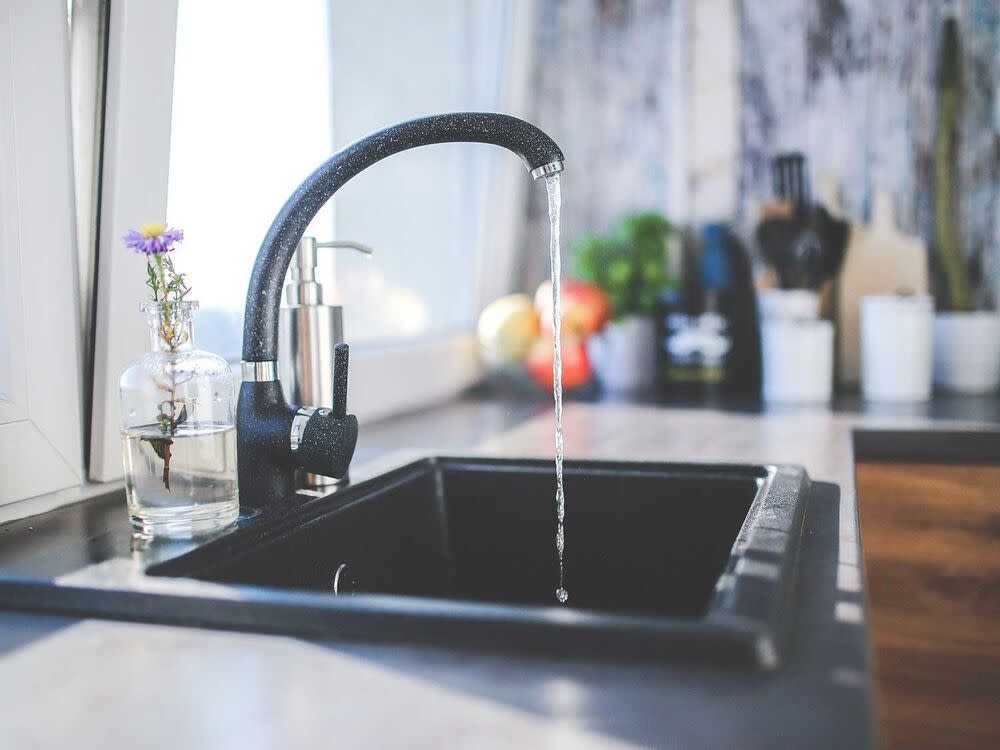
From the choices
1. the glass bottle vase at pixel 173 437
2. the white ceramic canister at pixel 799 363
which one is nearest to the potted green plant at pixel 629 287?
the white ceramic canister at pixel 799 363

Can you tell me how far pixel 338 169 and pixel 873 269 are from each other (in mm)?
1381

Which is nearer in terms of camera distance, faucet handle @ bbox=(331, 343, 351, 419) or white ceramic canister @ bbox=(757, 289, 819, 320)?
faucet handle @ bbox=(331, 343, 351, 419)

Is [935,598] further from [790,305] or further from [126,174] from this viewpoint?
[126,174]

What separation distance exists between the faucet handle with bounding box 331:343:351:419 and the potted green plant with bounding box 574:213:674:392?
1.15m

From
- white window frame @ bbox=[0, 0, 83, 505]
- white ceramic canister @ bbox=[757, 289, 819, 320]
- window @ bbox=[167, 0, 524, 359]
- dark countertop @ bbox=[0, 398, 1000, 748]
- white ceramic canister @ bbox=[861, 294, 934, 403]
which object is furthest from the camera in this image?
white ceramic canister @ bbox=[757, 289, 819, 320]

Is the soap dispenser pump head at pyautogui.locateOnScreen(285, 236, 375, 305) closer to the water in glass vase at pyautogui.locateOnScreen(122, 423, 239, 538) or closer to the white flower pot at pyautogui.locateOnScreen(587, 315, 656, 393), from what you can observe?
the water in glass vase at pyautogui.locateOnScreen(122, 423, 239, 538)

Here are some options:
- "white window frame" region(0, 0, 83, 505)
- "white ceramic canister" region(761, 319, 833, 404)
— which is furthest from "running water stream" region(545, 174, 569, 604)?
"white ceramic canister" region(761, 319, 833, 404)

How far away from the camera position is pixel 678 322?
1.99 metres

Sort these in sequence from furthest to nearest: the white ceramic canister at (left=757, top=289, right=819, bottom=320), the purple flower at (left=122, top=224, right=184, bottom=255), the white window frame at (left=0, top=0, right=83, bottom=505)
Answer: the white ceramic canister at (left=757, top=289, right=819, bottom=320)
the white window frame at (left=0, top=0, right=83, bottom=505)
the purple flower at (left=122, top=224, right=184, bottom=255)

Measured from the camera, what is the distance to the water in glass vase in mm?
756

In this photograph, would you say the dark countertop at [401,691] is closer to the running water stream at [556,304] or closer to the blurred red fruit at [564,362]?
the running water stream at [556,304]

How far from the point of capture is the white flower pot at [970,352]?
1.86m

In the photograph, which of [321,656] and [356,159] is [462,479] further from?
[321,656]

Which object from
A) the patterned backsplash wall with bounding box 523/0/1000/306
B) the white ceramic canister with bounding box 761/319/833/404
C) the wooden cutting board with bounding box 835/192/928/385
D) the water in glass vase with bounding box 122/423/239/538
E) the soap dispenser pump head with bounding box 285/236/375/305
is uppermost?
the patterned backsplash wall with bounding box 523/0/1000/306
